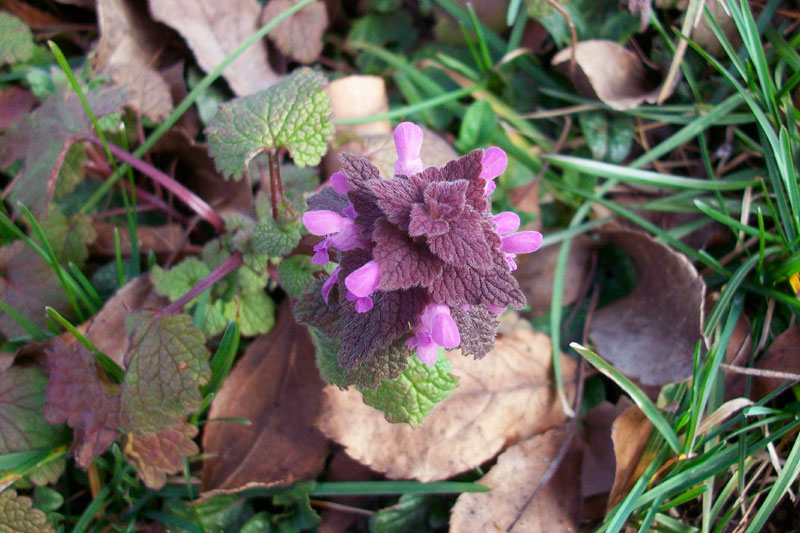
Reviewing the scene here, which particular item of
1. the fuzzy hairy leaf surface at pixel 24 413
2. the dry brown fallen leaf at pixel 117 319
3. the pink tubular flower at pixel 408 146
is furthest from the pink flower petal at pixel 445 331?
the fuzzy hairy leaf surface at pixel 24 413

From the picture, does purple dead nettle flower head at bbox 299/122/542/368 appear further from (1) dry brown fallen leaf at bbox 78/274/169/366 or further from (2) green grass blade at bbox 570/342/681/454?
(1) dry brown fallen leaf at bbox 78/274/169/366

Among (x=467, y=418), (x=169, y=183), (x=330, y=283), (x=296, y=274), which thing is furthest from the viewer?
(x=169, y=183)

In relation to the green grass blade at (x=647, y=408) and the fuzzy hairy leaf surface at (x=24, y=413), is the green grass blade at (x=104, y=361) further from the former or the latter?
the green grass blade at (x=647, y=408)

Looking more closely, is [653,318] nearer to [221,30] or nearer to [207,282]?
[207,282]

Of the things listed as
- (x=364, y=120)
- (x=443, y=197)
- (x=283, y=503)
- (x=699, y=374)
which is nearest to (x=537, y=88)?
(x=364, y=120)

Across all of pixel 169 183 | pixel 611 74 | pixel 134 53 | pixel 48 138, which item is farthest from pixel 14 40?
pixel 611 74

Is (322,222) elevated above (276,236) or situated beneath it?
elevated above
